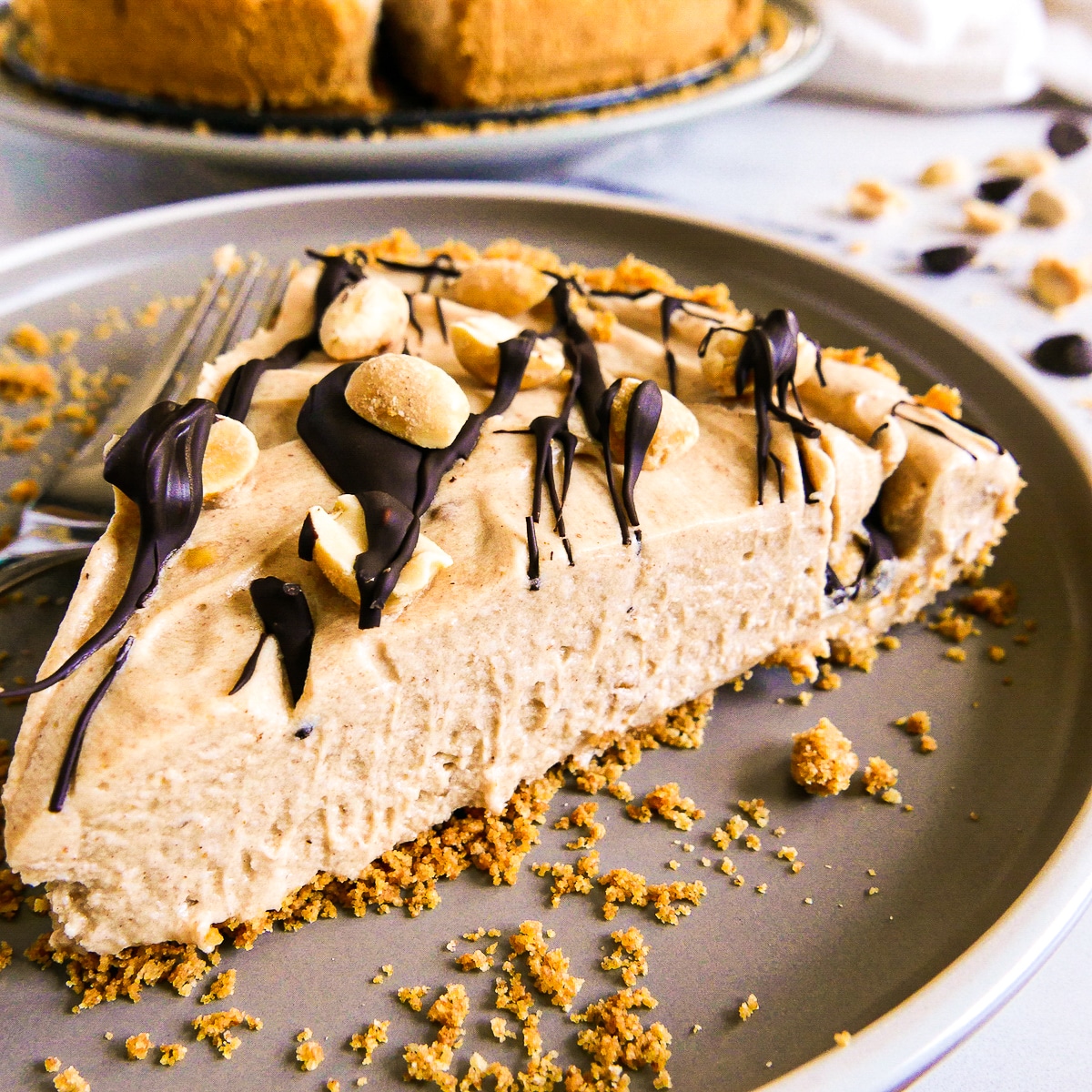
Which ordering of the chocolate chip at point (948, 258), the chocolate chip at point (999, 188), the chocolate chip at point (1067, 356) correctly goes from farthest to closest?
1. the chocolate chip at point (999, 188)
2. the chocolate chip at point (948, 258)
3. the chocolate chip at point (1067, 356)

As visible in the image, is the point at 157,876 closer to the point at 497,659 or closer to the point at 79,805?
the point at 79,805

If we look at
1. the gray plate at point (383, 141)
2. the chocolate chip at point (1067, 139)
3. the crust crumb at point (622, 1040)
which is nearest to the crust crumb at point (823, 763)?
the crust crumb at point (622, 1040)

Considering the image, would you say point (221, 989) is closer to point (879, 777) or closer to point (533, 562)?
point (533, 562)

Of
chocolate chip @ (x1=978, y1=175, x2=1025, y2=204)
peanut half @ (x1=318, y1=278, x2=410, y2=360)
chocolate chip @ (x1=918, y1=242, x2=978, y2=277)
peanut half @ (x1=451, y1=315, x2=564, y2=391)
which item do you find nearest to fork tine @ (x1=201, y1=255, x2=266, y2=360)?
peanut half @ (x1=318, y1=278, x2=410, y2=360)

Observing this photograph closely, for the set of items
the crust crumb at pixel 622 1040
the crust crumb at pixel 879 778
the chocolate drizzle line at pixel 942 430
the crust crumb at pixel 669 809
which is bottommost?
the crust crumb at pixel 622 1040

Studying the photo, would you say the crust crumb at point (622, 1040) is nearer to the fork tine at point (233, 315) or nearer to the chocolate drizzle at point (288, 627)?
the chocolate drizzle at point (288, 627)

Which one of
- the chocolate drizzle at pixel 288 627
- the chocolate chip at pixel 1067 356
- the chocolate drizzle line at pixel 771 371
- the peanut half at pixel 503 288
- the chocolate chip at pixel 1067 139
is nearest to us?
the chocolate drizzle at pixel 288 627

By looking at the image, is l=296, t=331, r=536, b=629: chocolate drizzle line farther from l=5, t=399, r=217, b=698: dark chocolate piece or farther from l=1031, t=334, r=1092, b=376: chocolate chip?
l=1031, t=334, r=1092, b=376: chocolate chip
